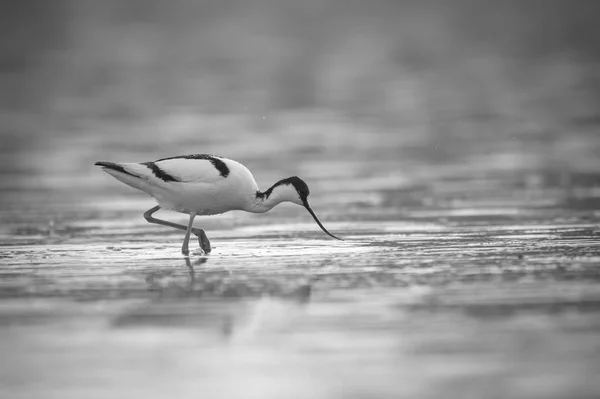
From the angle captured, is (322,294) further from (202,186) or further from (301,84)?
(301,84)

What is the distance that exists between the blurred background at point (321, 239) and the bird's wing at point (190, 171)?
2.32 ft

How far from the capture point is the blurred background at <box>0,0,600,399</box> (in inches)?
313

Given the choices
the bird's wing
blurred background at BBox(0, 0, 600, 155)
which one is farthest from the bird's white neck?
blurred background at BBox(0, 0, 600, 155)

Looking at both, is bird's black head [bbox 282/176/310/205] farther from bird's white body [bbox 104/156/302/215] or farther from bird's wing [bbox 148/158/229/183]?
bird's wing [bbox 148/158/229/183]

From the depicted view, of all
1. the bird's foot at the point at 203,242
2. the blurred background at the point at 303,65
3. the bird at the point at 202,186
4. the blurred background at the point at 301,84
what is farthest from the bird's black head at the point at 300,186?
the blurred background at the point at 303,65

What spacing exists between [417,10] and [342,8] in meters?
4.74

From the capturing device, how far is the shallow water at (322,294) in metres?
7.71

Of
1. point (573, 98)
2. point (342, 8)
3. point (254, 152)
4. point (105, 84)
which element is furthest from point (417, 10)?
point (254, 152)

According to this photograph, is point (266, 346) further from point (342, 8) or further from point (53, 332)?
point (342, 8)

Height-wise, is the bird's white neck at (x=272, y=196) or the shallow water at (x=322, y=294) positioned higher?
the bird's white neck at (x=272, y=196)

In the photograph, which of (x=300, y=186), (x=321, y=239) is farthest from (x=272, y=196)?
(x=321, y=239)

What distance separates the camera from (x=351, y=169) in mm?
19312

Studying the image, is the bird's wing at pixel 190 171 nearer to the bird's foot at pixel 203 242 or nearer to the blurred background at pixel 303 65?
the bird's foot at pixel 203 242

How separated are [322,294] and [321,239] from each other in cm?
315
